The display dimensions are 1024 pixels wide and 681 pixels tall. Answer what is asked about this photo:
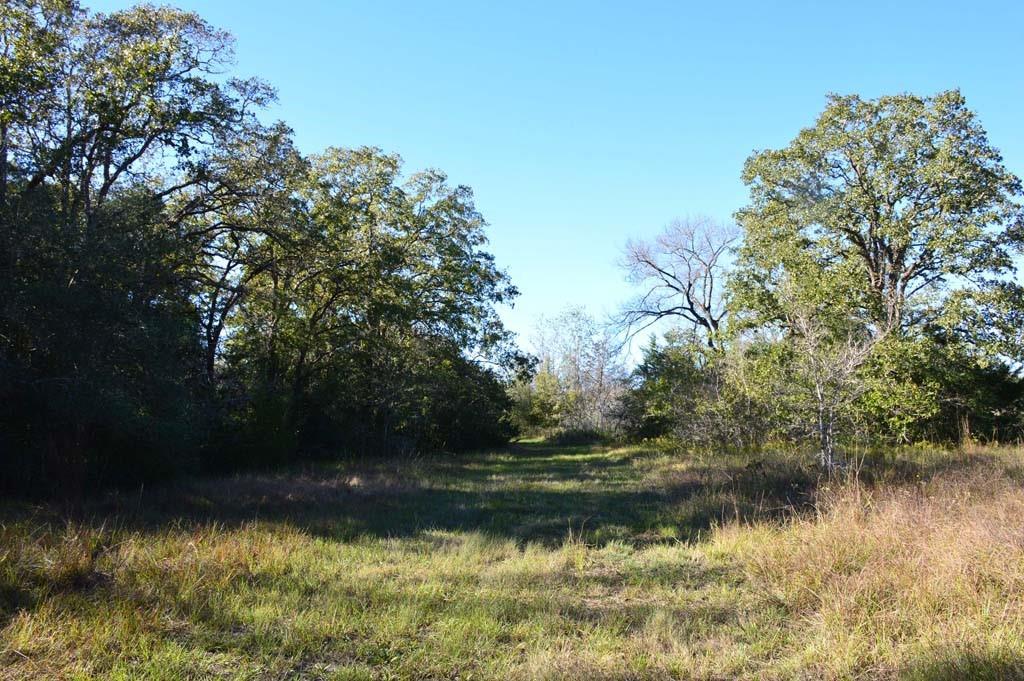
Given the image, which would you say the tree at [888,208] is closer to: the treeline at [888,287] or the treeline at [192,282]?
the treeline at [888,287]

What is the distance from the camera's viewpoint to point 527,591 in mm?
5352

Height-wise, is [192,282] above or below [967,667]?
above

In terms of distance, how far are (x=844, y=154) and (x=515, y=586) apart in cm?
1927

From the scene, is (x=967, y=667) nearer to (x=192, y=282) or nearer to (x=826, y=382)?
(x=826, y=382)

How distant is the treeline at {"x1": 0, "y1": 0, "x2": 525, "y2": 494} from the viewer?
8734mm

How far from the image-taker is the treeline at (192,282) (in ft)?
28.7

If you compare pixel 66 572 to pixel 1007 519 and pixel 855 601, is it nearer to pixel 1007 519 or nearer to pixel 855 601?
pixel 855 601

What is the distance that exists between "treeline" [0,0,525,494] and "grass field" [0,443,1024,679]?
194 centimetres

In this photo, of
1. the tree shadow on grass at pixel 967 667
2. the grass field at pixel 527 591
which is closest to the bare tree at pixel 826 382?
the grass field at pixel 527 591

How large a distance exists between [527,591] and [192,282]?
1227 centimetres

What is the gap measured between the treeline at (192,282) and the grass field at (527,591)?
1944mm

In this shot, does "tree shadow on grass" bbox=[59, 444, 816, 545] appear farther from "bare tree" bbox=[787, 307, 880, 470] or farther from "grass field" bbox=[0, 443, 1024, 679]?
"bare tree" bbox=[787, 307, 880, 470]

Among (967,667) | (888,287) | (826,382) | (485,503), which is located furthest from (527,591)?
(888,287)

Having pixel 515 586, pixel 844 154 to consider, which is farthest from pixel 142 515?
pixel 844 154
